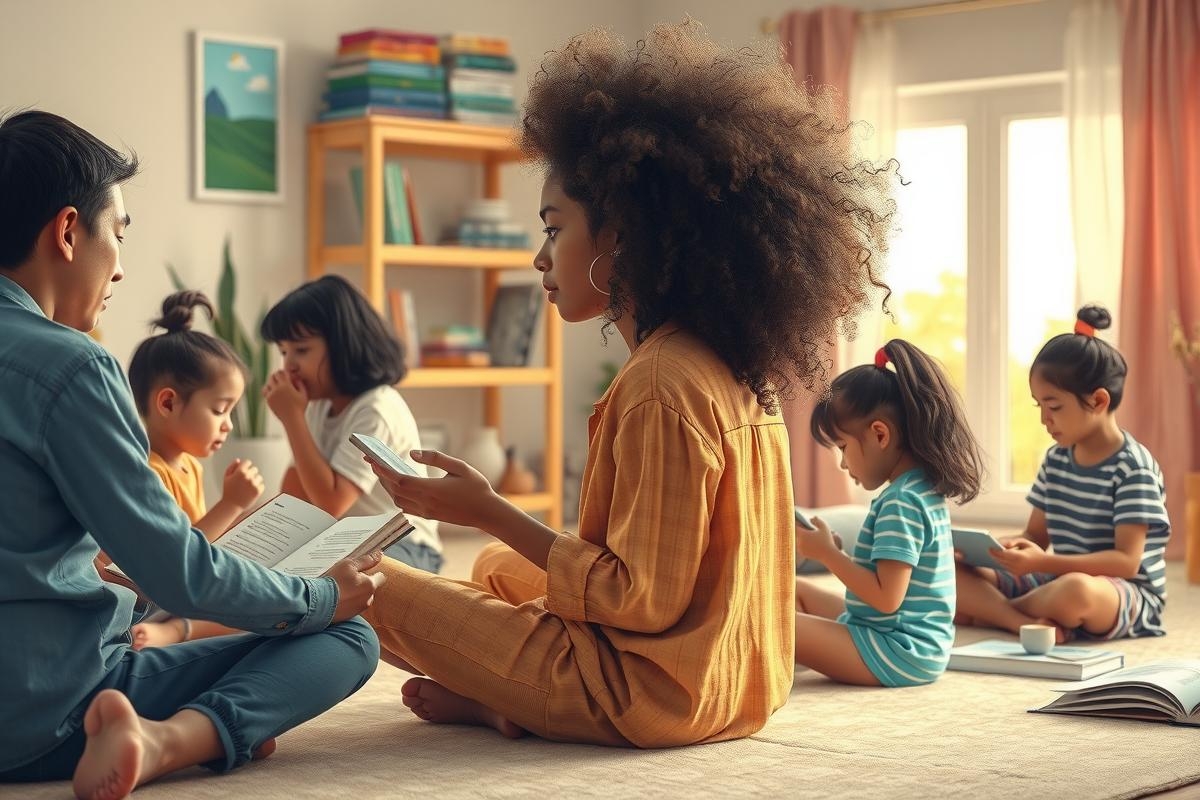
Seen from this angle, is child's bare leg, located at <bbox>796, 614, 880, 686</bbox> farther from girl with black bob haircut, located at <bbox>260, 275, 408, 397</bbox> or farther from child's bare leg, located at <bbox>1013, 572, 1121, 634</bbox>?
girl with black bob haircut, located at <bbox>260, 275, 408, 397</bbox>

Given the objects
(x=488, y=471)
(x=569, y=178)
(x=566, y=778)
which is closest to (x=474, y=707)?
(x=566, y=778)

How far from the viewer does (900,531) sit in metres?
2.59

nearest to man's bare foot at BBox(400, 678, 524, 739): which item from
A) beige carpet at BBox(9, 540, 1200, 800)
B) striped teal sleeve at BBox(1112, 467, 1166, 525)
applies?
beige carpet at BBox(9, 540, 1200, 800)

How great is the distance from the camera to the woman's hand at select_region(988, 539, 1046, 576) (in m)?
3.10

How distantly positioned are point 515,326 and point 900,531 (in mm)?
2962

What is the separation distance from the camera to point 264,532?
2.18 metres

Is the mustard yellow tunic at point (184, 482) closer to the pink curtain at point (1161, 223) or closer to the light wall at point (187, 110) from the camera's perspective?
the light wall at point (187, 110)

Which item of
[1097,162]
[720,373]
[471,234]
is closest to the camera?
[720,373]

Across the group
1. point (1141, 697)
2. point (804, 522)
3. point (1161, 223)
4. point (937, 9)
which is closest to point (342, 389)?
point (804, 522)

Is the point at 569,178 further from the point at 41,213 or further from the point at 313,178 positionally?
the point at 313,178

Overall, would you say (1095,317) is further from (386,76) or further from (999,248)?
(386,76)

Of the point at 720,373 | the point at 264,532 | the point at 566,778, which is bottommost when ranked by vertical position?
the point at 566,778

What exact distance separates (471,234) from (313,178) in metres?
0.55

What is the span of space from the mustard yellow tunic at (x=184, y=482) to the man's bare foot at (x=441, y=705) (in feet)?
2.31
